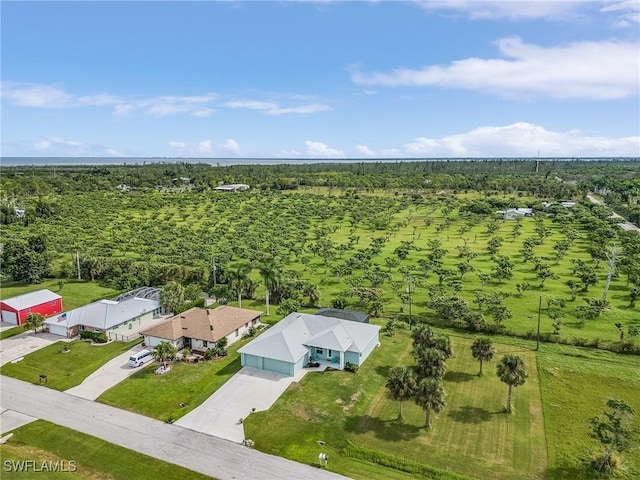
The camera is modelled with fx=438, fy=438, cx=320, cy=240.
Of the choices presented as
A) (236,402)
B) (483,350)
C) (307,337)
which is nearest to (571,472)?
(483,350)

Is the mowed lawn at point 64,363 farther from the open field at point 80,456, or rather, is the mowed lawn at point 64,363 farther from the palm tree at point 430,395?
the palm tree at point 430,395

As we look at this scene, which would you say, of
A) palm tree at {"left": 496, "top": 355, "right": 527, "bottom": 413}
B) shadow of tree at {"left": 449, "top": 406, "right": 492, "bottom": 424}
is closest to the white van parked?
shadow of tree at {"left": 449, "top": 406, "right": 492, "bottom": 424}

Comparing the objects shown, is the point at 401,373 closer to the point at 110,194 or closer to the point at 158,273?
the point at 158,273

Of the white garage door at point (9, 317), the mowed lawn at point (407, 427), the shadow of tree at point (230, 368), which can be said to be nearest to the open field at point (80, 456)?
the mowed lawn at point (407, 427)

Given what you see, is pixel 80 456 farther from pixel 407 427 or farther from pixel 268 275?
pixel 268 275

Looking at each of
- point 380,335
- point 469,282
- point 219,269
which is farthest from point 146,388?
point 469,282
